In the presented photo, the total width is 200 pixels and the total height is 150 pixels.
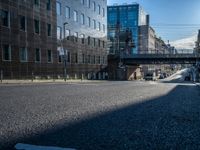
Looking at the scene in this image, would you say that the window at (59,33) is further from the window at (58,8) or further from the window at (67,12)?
the window at (67,12)

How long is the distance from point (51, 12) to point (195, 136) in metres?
42.1

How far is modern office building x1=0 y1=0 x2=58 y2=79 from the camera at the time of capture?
3478 cm

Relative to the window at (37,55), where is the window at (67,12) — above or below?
above

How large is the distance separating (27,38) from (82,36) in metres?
21.0

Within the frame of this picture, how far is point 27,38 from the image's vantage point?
3888 centimetres

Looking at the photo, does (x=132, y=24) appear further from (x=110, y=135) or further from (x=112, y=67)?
(x=110, y=135)

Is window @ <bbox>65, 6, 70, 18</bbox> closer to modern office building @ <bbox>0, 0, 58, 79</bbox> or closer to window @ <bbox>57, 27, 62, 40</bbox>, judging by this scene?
window @ <bbox>57, 27, 62, 40</bbox>

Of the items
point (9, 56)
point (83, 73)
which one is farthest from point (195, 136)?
point (83, 73)

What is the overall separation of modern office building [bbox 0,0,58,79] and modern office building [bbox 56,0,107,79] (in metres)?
2.58

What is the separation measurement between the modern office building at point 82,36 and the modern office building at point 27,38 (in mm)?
2579

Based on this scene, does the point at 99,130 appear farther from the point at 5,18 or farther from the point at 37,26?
the point at 37,26

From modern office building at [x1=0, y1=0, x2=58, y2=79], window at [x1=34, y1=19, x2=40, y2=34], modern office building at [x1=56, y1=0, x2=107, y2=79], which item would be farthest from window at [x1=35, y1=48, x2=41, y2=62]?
modern office building at [x1=56, y1=0, x2=107, y2=79]

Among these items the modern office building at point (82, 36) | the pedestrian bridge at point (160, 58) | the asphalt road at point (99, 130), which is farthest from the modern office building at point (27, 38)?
the pedestrian bridge at point (160, 58)

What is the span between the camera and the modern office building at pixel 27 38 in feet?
114
